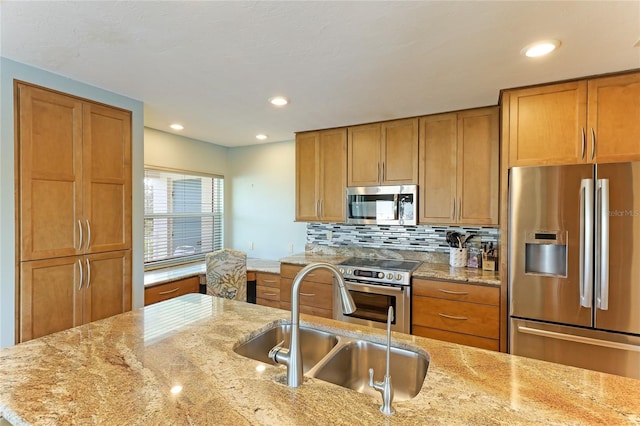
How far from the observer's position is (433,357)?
123 cm

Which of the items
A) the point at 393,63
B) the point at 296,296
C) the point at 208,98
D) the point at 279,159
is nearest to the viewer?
the point at 296,296

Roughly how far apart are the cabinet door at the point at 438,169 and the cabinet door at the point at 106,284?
2.61 m

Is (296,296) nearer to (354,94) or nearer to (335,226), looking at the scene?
(354,94)

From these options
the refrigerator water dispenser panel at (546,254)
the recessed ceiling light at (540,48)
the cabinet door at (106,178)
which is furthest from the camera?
the cabinet door at (106,178)

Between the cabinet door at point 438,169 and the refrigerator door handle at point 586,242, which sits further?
the cabinet door at point 438,169

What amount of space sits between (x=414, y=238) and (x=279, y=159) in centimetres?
199

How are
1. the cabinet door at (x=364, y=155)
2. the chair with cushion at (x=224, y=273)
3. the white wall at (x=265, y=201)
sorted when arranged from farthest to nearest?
1. the white wall at (x=265, y=201)
2. the chair with cushion at (x=224, y=273)
3. the cabinet door at (x=364, y=155)

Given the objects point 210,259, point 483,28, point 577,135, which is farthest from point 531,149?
point 210,259

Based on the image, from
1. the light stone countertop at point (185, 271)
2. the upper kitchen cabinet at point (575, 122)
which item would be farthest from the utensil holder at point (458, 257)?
the light stone countertop at point (185, 271)

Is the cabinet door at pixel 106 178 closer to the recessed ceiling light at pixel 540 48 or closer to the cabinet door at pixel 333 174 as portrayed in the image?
the cabinet door at pixel 333 174

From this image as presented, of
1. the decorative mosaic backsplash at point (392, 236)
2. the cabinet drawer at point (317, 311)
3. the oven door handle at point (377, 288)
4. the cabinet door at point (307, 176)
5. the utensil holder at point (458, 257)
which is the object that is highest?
the cabinet door at point (307, 176)

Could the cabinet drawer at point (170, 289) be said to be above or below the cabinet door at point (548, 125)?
below

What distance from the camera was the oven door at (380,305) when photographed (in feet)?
8.80

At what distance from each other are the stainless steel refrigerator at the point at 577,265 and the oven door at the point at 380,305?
30.6 inches
